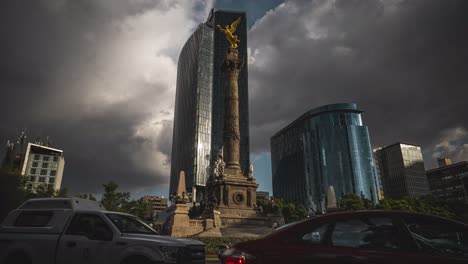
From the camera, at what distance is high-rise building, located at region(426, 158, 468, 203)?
101 metres

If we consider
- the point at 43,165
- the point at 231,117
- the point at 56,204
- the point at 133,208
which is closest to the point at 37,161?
the point at 43,165

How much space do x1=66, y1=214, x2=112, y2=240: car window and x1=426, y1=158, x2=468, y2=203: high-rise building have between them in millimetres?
118972

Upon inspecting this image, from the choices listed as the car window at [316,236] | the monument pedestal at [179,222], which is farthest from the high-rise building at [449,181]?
the car window at [316,236]

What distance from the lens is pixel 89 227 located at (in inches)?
276

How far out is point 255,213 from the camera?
35562 mm

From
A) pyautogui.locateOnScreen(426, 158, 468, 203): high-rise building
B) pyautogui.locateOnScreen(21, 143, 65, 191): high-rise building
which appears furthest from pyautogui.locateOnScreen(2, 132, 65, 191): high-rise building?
pyautogui.locateOnScreen(426, 158, 468, 203): high-rise building

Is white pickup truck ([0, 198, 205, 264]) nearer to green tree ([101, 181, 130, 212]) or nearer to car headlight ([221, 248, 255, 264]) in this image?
car headlight ([221, 248, 255, 264])

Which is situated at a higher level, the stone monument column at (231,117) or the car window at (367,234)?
the stone monument column at (231,117)

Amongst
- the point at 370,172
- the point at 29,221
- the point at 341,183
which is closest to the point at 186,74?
the point at 341,183

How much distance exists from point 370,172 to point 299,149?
1321 inches

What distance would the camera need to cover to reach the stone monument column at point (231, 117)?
1539 inches

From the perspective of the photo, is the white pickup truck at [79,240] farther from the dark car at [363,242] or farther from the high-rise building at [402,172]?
the high-rise building at [402,172]

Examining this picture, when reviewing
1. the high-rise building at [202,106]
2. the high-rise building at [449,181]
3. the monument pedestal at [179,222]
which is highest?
the high-rise building at [202,106]

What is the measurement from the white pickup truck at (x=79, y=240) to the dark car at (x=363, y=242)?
2.87m
